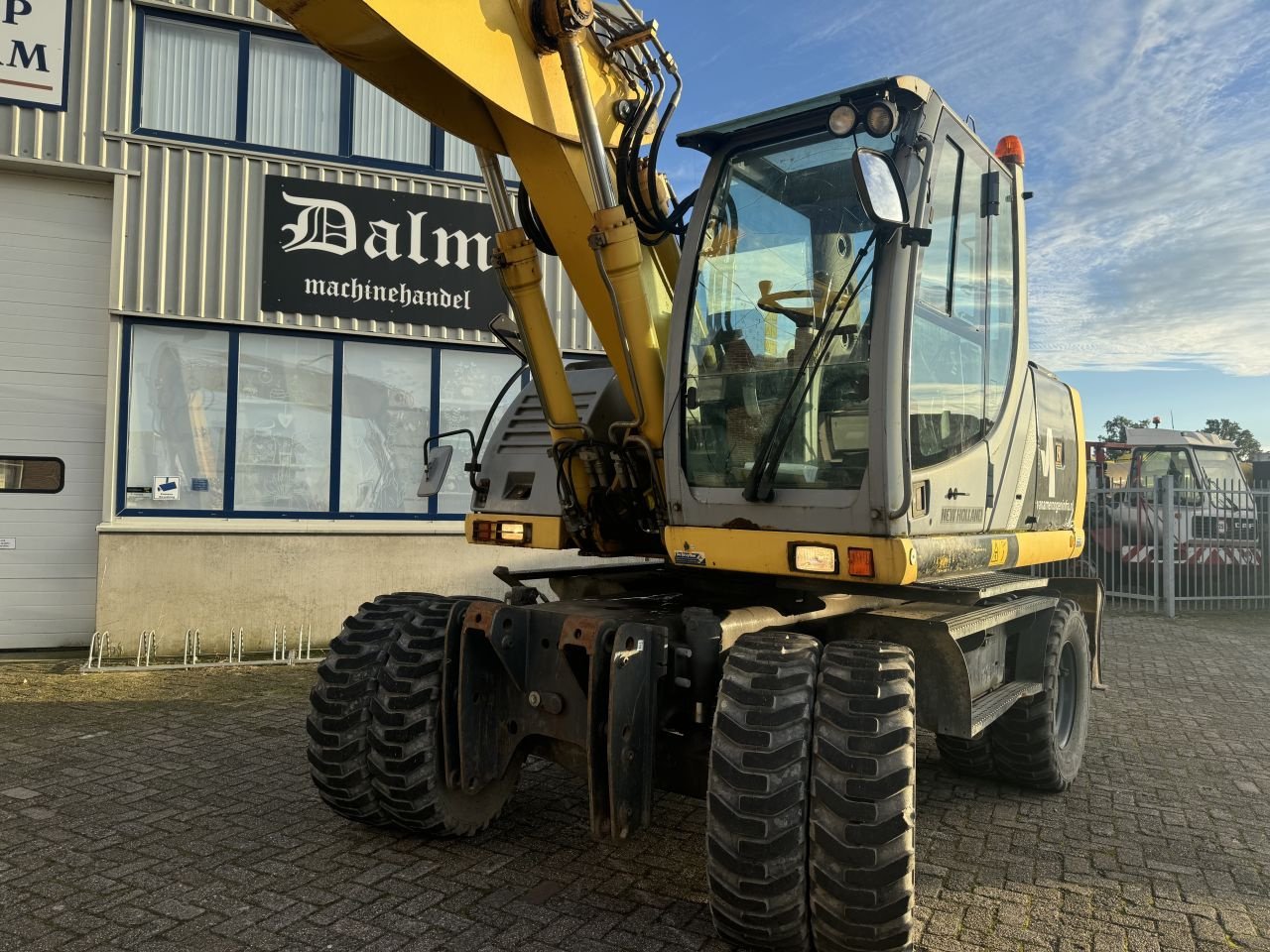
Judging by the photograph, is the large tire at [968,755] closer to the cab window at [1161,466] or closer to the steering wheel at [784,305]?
the steering wheel at [784,305]

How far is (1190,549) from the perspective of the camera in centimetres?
1330

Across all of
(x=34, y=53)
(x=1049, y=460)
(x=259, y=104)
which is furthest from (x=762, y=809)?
(x=34, y=53)

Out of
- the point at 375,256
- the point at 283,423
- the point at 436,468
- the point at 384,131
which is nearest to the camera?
the point at 436,468

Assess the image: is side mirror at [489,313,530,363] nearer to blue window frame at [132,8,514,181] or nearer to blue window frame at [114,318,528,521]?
blue window frame at [114,318,528,521]

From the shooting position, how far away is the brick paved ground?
3.48m

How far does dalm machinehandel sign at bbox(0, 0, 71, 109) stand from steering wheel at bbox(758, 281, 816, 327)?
8.25 meters

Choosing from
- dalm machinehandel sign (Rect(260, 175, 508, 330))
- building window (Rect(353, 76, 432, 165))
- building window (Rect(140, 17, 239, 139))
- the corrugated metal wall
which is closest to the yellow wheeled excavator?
dalm machinehandel sign (Rect(260, 175, 508, 330))

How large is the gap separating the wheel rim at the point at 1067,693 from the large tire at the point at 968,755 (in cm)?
65

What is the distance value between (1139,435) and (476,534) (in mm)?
16137

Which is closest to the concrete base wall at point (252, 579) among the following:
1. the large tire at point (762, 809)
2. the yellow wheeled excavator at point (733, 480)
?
the yellow wheeled excavator at point (733, 480)

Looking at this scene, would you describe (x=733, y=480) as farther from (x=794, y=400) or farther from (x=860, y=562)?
(x=860, y=562)

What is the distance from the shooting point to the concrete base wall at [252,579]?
8.70m

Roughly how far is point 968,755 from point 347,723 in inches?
139

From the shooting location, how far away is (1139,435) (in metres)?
17.4
